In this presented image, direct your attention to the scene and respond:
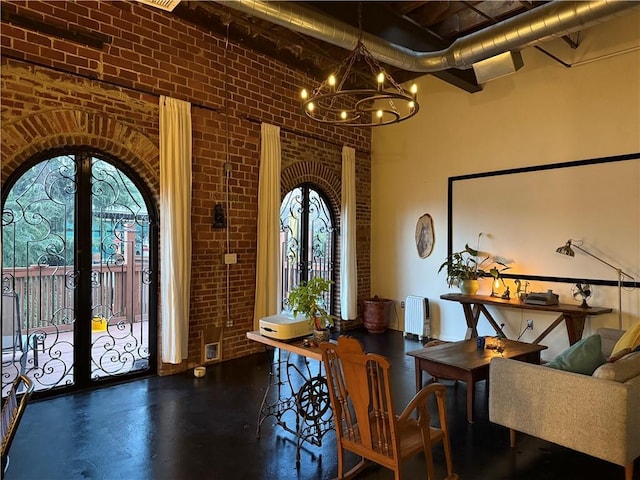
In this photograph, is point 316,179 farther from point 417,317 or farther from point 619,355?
point 619,355

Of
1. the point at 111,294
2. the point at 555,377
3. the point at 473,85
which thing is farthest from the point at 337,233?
the point at 555,377

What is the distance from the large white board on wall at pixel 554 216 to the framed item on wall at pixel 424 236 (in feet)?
1.08

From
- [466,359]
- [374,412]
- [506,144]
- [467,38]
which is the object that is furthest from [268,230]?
[374,412]

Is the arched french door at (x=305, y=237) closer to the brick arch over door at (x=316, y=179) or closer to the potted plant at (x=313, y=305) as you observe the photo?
the brick arch over door at (x=316, y=179)

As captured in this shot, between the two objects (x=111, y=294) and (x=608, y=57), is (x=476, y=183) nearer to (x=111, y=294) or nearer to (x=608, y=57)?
(x=608, y=57)

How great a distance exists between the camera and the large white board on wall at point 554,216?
15.6ft

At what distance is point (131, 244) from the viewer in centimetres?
457

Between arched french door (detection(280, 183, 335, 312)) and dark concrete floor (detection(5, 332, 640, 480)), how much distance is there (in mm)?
2392

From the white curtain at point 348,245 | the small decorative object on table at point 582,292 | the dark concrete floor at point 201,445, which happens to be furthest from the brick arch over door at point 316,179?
the small decorative object on table at point 582,292

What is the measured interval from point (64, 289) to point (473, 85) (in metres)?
5.40

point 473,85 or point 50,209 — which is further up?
point 473,85

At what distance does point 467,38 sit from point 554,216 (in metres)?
2.36

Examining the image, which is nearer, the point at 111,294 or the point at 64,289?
the point at 64,289

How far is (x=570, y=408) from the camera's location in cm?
267
